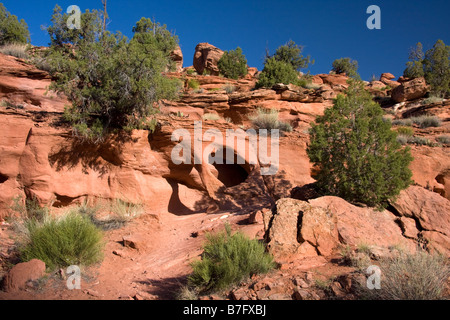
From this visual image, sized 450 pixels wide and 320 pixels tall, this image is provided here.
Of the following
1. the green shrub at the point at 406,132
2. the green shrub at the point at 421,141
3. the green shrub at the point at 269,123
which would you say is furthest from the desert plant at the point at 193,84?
the green shrub at the point at 421,141

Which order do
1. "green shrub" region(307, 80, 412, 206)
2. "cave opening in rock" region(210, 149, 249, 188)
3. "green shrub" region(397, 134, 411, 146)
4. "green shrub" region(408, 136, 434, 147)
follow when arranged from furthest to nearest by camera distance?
"green shrub" region(397, 134, 411, 146) → "cave opening in rock" region(210, 149, 249, 188) → "green shrub" region(408, 136, 434, 147) → "green shrub" region(307, 80, 412, 206)

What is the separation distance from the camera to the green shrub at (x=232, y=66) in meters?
22.9

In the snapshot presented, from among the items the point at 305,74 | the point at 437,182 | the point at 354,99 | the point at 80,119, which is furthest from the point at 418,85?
the point at 80,119

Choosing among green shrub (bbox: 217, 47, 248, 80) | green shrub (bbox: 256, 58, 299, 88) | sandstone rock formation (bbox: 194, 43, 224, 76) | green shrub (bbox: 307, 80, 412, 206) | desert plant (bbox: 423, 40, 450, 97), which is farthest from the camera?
sandstone rock formation (bbox: 194, 43, 224, 76)

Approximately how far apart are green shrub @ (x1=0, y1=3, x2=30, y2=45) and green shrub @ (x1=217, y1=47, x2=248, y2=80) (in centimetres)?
1296

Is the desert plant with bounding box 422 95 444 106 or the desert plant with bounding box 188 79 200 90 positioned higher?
the desert plant with bounding box 188 79 200 90

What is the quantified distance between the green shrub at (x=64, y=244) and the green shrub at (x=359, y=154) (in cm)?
580

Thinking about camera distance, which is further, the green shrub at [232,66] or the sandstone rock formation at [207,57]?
the sandstone rock formation at [207,57]

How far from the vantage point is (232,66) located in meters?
23.0

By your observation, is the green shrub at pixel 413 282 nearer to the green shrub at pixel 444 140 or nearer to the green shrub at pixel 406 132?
the green shrub at pixel 444 140

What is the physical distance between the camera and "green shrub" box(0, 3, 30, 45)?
17.2 m

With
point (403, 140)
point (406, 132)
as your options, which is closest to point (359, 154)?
point (403, 140)

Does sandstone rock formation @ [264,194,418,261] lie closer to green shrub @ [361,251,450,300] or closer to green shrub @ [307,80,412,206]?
green shrub @ [307,80,412,206]

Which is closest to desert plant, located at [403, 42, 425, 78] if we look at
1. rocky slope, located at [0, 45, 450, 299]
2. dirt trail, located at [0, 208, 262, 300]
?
rocky slope, located at [0, 45, 450, 299]
